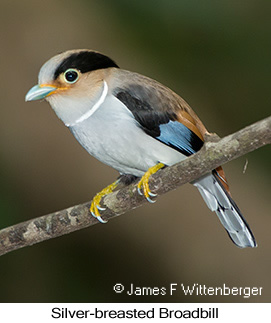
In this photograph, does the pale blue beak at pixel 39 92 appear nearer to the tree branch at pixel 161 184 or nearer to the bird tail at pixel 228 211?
the tree branch at pixel 161 184

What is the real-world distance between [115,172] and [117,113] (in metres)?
1.07

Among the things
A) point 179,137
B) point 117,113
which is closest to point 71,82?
point 117,113

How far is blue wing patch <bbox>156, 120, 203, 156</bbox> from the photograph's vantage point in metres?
1.93

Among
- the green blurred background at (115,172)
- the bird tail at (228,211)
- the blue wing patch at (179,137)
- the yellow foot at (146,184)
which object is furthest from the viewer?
the green blurred background at (115,172)

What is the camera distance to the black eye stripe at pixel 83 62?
6.10 feet

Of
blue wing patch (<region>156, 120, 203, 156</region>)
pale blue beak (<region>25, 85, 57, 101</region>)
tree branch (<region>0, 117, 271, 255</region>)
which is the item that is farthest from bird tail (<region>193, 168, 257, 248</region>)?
pale blue beak (<region>25, 85, 57, 101</region>)

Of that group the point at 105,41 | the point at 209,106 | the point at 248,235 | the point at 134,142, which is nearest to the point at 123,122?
the point at 134,142

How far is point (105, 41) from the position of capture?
3.05 meters

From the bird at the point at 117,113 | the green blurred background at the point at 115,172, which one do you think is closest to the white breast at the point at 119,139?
the bird at the point at 117,113

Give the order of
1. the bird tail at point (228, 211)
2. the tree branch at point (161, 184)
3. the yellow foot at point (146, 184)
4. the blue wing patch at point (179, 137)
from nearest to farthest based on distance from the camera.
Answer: the tree branch at point (161, 184), the yellow foot at point (146, 184), the blue wing patch at point (179, 137), the bird tail at point (228, 211)

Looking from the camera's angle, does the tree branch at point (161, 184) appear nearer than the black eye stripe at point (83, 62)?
Yes

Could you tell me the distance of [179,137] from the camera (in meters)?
1.94

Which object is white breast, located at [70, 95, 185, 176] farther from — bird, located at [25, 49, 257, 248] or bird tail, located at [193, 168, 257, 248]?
bird tail, located at [193, 168, 257, 248]

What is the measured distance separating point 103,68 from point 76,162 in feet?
3.67
